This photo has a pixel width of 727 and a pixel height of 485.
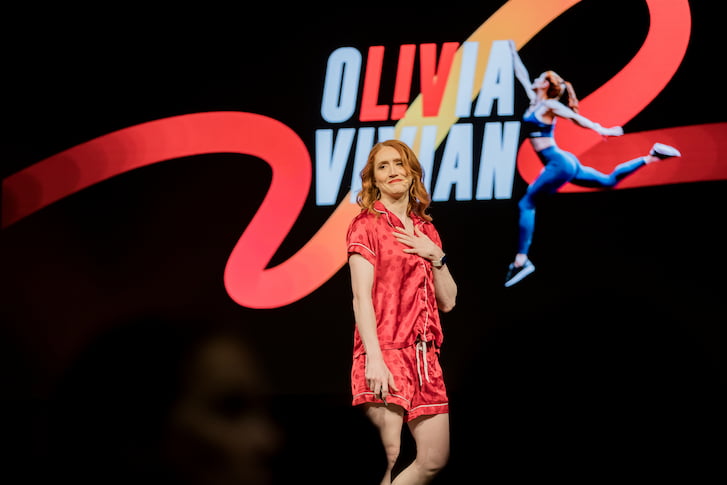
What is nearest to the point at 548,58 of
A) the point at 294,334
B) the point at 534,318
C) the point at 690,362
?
the point at 534,318

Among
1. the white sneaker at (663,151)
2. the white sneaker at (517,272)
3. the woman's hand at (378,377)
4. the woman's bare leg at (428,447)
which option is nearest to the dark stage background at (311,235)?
the white sneaker at (517,272)

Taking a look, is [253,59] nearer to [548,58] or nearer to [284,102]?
[284,102]

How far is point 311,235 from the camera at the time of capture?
4.73 m

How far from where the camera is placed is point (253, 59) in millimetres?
4824

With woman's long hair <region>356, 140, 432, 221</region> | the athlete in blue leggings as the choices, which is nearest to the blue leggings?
the athlete in blue leggings

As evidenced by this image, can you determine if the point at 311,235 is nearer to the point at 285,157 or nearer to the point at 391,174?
the point at 285,157

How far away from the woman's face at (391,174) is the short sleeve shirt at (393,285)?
0.09m

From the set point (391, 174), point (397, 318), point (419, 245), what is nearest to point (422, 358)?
point (397, 318)

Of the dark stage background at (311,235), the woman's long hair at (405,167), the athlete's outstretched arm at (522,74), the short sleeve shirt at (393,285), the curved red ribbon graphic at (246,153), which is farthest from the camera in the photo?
the curved red ribbon graphic at (246,153)

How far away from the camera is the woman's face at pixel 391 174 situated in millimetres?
2424

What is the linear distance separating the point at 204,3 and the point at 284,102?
0.89 meters

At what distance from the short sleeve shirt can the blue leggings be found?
2326 mm

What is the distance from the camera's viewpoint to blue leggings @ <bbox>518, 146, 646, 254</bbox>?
4543 mm

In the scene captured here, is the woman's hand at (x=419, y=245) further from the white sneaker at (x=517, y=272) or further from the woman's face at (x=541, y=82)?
the woman's face at (x=541, y=82)
